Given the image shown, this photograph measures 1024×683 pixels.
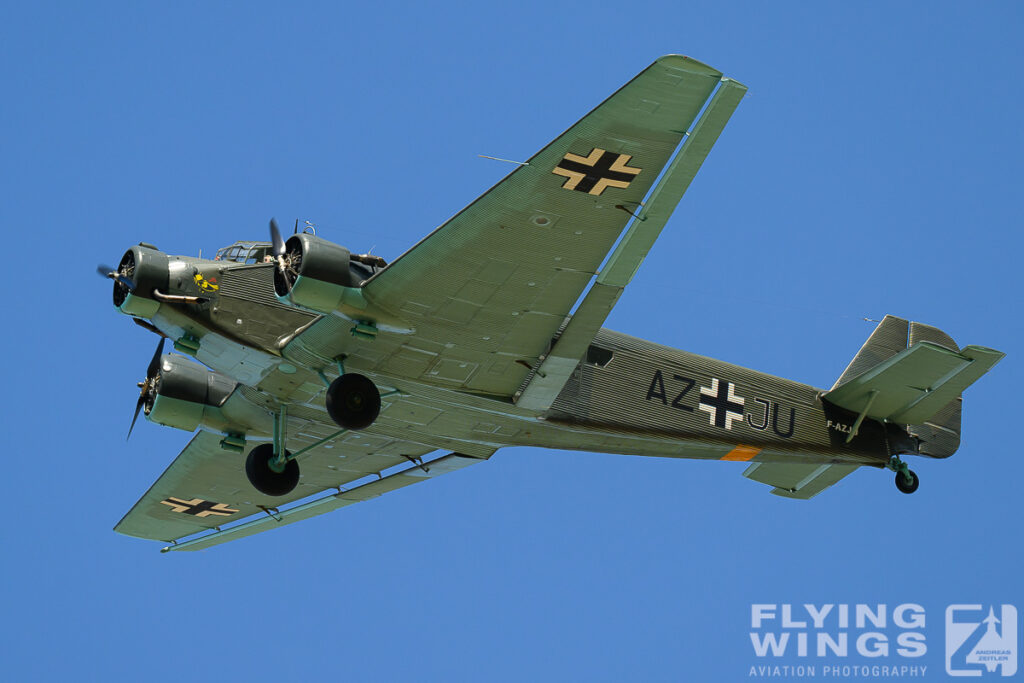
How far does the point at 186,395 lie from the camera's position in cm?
1916

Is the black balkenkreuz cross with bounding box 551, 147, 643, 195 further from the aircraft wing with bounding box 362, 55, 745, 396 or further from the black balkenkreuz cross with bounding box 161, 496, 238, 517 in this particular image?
the black balkenkreuz cross with bounding box 161, 496, 238, 517

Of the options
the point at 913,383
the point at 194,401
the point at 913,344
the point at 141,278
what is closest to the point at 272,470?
the point at 194,401

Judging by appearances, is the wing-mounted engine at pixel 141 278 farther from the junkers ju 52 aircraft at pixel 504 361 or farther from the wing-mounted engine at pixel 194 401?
the wing-mounted engine at pixel 194 401

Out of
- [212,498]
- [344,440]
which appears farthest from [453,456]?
[212,498]

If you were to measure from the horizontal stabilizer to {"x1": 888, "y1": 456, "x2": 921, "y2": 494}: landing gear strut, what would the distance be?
725 millimetres

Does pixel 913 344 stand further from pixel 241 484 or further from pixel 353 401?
pixel 241 484

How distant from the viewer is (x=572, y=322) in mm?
17078

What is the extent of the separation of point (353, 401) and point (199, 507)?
747 cm

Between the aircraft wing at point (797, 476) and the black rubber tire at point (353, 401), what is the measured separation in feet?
26.9

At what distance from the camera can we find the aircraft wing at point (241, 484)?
20500 millimetres

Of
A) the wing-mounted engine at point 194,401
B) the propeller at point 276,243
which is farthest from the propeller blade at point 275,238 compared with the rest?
the wing-mounted engine at point 194,401

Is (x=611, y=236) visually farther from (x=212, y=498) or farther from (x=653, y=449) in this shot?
(x=212, y=498)

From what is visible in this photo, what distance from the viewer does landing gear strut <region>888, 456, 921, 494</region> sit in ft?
69.0

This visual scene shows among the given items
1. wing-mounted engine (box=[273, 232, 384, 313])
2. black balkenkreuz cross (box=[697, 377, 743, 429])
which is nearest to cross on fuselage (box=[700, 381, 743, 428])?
black balkenkreuz cross (box=[697, 377, 743, 429])
